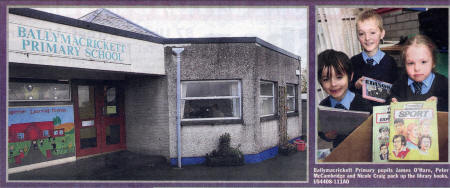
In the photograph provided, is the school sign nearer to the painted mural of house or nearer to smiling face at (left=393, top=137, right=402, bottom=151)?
the painted mural of house

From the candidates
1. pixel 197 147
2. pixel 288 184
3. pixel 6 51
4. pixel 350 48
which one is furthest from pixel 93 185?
pixel 350 48

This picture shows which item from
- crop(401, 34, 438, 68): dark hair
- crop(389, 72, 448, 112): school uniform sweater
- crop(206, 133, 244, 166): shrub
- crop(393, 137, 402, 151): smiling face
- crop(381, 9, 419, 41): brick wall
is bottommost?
crop(206, 133, 244, 166): shrub

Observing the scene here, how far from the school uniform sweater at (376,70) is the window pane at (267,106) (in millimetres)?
2042

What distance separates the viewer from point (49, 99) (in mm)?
6492

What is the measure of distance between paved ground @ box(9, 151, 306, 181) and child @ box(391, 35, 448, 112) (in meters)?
2.02

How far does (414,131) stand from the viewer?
5434 millimetres

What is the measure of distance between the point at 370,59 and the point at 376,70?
0.21 meters

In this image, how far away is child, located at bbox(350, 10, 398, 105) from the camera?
18.0ft

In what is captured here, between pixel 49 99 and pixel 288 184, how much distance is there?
488cm

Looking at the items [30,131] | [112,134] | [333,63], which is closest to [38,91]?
[30,131]

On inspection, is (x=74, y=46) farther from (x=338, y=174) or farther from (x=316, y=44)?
(x=338, y=174)

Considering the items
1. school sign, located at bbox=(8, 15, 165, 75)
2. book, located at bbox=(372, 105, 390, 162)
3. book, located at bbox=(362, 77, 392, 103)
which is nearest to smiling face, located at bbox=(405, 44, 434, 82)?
book, located at bbox=(362, 77, 392, 103)

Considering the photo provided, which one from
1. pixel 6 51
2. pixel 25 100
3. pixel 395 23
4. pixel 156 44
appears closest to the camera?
pixel 6 51

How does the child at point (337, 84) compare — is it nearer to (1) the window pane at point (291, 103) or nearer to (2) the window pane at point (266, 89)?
(2) the window pane at point (266, 89)
